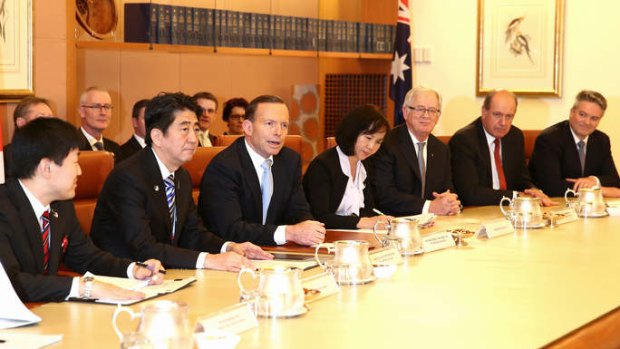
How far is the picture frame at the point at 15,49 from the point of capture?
6.19 meters

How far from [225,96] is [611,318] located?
265 inches

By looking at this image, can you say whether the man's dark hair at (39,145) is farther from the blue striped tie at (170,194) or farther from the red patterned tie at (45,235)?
the blue striped tie at (170,194)

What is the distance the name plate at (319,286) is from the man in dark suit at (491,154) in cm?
325

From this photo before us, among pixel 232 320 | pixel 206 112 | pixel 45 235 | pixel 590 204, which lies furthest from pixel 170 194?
pixel 206 112

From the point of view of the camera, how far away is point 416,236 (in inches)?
160

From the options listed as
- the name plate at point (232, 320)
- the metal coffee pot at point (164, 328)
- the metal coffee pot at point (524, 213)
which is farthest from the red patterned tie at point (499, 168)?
the metal coffee pot at point (164, 328)

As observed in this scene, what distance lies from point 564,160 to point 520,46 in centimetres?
257

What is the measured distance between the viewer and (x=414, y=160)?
6.08 meters

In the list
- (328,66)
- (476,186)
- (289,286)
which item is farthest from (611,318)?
(328,66)

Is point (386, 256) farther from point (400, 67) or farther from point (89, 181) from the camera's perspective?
point (400, 67)

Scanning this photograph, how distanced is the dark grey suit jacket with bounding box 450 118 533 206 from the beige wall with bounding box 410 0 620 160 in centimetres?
231

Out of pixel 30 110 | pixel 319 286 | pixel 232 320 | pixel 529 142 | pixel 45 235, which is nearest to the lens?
pixel 232 320

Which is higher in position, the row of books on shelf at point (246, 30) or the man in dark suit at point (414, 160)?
the row of books on shelf at point (246, 30)

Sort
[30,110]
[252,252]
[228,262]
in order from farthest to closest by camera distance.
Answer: [30,110] → [252,252] → [228,262]
